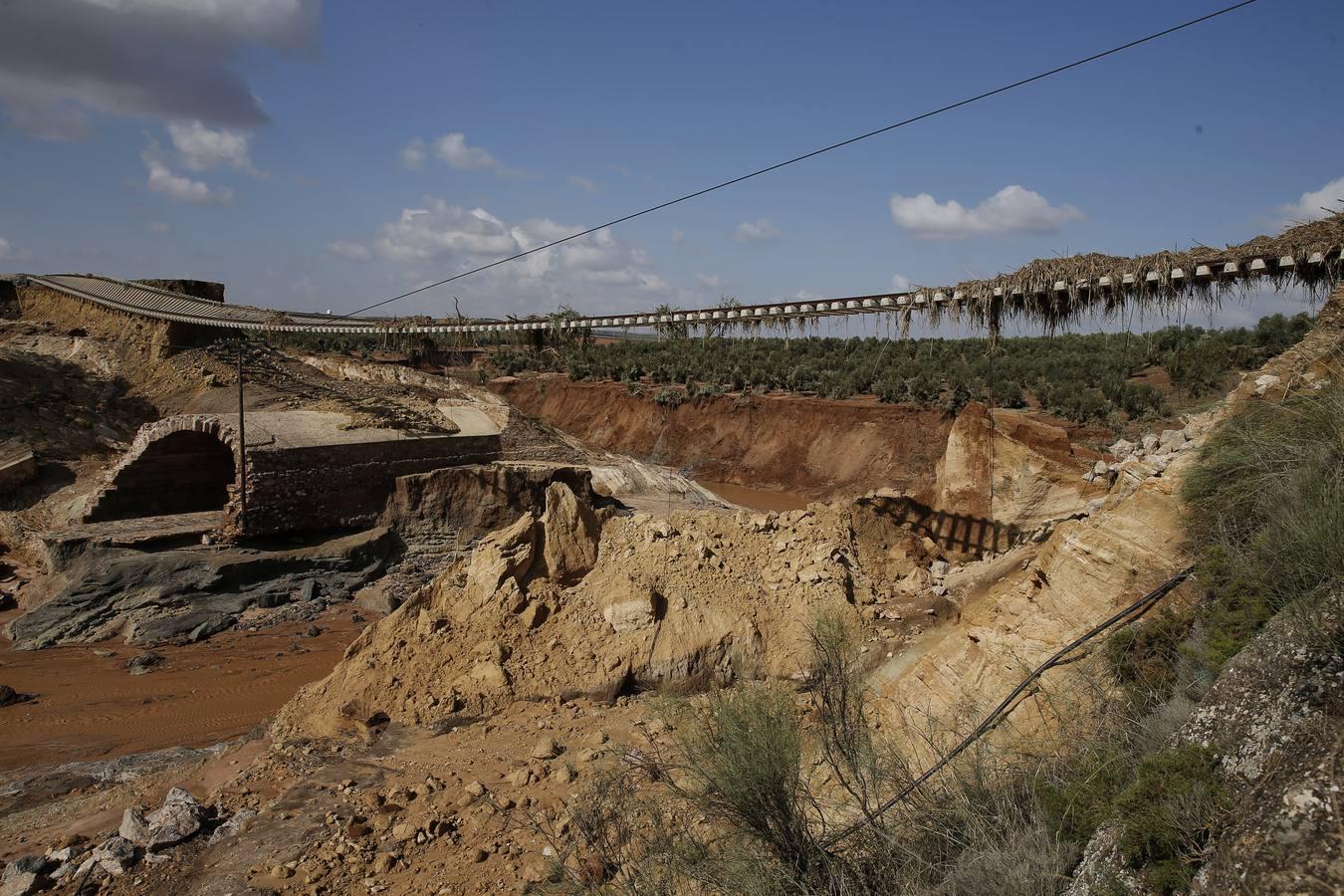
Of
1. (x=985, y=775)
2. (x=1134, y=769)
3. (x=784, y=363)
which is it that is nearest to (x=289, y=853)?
(x=985, y=775)

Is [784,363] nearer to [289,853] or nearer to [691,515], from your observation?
[691,515]

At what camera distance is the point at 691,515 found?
9.56 m

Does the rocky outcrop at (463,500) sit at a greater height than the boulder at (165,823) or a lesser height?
greater

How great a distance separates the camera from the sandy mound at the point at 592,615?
25.7ft

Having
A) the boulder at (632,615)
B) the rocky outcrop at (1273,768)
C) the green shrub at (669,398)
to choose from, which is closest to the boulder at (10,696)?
the boulder at (632,615)

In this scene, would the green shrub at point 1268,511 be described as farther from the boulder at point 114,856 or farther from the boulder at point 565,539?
the boulder at point 114,856

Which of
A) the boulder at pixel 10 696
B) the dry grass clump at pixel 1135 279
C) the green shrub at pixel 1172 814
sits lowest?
the boulder at pixel 10 696

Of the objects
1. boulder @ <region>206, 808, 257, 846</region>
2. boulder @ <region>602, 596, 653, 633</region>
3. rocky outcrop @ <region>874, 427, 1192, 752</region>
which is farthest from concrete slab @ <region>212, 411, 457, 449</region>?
rocky outcrop @ <region>874, 427, 1192, 752</region>

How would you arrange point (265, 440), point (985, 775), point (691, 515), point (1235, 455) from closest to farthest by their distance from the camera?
point (985, 775)
point (1235, 455)
point (691, 515)
point (265, 440)

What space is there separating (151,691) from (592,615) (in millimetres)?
5603

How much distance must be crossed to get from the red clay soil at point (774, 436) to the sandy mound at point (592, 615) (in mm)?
12451

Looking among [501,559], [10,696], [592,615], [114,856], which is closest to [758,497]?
[592,615]

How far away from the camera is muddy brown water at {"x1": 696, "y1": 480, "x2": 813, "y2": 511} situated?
22.5 meters

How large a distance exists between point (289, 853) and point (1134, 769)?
17.3ft
